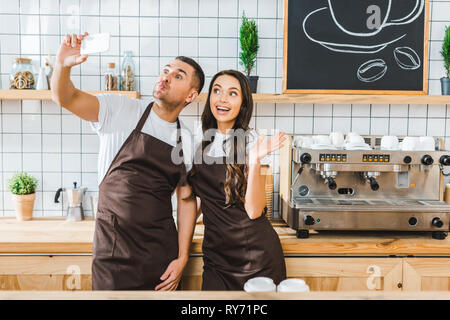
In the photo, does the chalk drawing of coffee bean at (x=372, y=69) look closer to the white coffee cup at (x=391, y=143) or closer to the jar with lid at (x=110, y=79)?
the white coffee cup at (x=391, y=143)

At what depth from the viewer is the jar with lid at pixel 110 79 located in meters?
2.27

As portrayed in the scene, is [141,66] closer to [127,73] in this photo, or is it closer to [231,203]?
[127,73]

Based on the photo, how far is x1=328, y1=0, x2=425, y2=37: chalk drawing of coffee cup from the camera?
7.88ft

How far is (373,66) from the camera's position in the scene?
244 cm

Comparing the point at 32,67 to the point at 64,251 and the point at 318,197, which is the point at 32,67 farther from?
the point at 318,197

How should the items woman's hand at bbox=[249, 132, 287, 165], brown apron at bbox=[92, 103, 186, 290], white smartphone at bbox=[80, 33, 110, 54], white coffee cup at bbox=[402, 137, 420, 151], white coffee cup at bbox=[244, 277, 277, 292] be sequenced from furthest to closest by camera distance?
1. white coffee cup at bbox=[402, 137, 420, 151]
2. brown apron at bbox=[92, 103, 186, 290]
3. woman's hand at bbox=[249, 132, 287, 165]
4. white smartphone at bbox=[80, 33, 110, 54]
5. white coffee cup at bbox=[244, 277, 277, 292]

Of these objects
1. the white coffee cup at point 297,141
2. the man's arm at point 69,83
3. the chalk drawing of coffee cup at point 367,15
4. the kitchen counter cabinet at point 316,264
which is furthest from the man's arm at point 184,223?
the chalk drawing of coffee cup at point 367,15

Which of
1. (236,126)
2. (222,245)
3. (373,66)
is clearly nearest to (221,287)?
(222,245)

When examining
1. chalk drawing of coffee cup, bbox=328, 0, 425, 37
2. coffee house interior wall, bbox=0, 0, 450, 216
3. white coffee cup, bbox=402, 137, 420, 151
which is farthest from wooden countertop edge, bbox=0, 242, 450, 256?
chalk drawing of coffee cup, bbox=328, 0, 425, 37

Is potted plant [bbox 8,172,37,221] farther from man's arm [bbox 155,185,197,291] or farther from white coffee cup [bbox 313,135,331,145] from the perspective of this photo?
white coffee cup [bbox 313,135,331,145]

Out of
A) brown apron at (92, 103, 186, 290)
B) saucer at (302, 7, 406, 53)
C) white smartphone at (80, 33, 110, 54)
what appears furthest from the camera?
saucer at (302, 7, 406, 53)

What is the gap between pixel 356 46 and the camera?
7.97ft

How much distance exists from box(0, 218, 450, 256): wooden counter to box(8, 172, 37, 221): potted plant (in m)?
0.28

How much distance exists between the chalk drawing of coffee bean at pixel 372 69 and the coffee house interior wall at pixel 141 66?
0.18m
